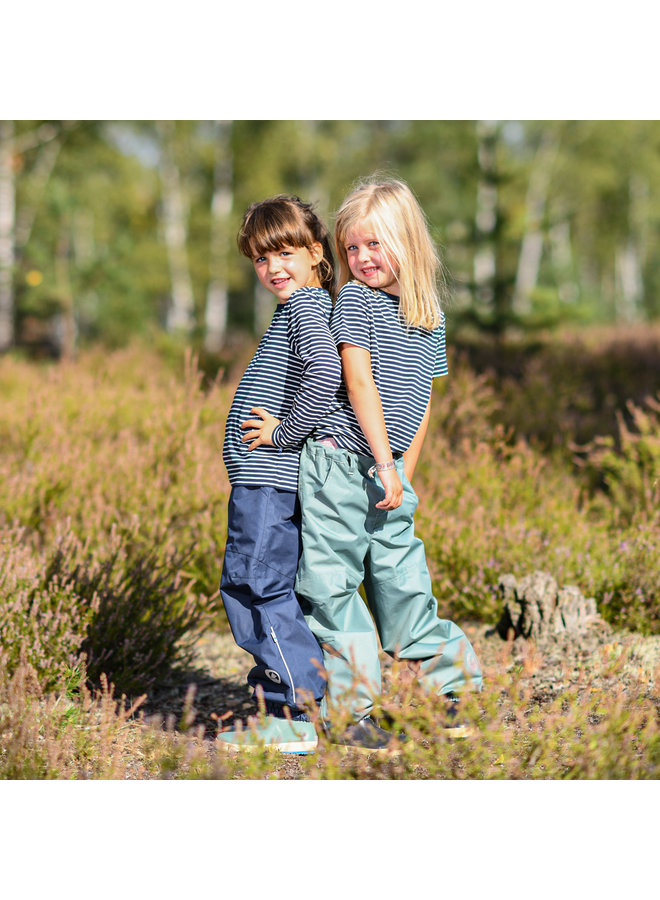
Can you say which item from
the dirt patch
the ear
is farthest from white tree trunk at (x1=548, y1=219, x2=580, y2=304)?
the ear

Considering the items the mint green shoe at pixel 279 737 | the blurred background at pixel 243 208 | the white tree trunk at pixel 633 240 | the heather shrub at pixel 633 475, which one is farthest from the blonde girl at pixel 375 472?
the white tree trunk at pixel 633 240

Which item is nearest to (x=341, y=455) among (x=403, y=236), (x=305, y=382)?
(x=305, y=382)

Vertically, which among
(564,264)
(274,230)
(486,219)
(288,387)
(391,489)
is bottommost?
(391,489)

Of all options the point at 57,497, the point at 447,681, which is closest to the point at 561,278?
the point at 57,497

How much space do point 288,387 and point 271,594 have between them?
647 millimetres

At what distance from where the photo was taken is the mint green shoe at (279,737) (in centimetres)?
257

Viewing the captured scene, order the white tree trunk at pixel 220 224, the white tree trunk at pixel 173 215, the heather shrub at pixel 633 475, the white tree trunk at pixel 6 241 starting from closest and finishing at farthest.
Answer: the heather shrub at pixel 633 475
the white tree trunk at pixel 6 241
the white tree trunk at pixel 173 215
the white tree trunk at pixel 220 224

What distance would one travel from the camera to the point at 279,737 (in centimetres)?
260

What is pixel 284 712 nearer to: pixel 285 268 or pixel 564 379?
pixel 285 268

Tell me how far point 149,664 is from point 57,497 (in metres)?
1.52

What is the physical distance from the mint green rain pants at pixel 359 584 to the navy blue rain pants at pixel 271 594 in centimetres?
6

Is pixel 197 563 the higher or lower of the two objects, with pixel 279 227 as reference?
lower

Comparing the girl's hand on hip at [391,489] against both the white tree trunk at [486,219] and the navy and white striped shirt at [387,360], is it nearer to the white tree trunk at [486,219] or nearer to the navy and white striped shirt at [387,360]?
the navy and white striped shirt at [387,360]

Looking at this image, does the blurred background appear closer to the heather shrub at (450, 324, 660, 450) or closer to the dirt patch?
the heather shrub at (450, 324, 660, 450)
